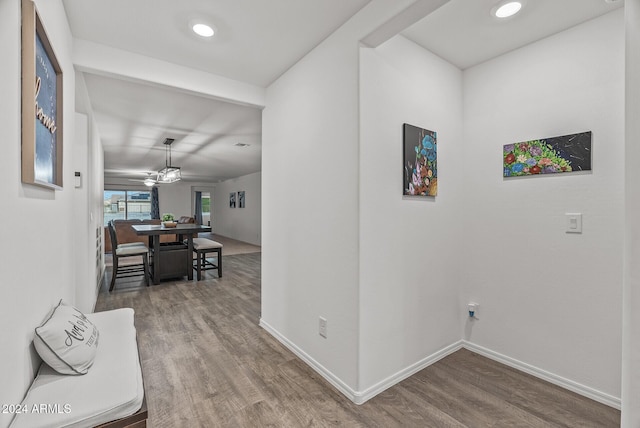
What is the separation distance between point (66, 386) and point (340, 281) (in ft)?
4.68

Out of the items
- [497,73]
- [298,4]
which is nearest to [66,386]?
[298,4]

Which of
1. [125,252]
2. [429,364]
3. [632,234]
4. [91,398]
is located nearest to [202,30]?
[91,398]

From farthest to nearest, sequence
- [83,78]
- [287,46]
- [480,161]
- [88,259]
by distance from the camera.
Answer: [88,259] < [83,78] < [480,161] < [287,46]

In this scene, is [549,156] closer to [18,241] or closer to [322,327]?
[322,327]

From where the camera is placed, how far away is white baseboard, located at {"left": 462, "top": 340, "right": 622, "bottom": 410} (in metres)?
1.87

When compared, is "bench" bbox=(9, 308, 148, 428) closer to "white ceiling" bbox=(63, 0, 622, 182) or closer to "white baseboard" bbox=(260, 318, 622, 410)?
"white baseboard" bbox=(260, 318, 622, 410)

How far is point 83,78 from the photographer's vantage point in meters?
2.73

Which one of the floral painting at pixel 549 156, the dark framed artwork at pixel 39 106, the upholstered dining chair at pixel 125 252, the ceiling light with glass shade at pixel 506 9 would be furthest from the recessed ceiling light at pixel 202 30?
the upholstered dining chair at pixel 125 252

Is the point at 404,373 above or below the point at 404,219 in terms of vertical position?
below

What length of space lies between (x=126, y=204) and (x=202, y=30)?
12769 millimetres

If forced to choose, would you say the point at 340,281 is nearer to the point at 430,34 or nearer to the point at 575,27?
the point at 430,34

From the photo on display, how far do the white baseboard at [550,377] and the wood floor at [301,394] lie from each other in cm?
5

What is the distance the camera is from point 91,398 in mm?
1146

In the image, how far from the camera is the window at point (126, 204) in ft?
40.6
